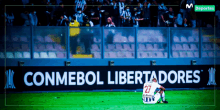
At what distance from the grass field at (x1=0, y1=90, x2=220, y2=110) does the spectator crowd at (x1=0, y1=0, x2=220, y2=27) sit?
3677 millimetres

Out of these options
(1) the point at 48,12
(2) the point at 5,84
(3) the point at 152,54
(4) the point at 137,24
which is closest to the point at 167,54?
(3) the point at 152,54

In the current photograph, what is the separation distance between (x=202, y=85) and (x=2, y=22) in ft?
32.9

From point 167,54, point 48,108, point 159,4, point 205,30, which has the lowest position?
point 48,108

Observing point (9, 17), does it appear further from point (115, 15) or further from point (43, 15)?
point (115, 15)

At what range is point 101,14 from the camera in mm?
17781

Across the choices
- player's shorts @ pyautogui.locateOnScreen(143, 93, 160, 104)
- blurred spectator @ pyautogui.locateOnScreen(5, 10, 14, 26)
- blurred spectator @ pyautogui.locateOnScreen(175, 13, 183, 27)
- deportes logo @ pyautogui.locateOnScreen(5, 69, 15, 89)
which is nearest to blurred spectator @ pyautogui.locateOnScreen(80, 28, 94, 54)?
blurred spectator @ pyautogui.locateOnScreen(5, 10, 14, 26)

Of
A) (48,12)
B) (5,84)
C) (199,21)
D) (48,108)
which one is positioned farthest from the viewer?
(199,21)

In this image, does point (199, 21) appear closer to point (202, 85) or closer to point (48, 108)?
point (202, 85)

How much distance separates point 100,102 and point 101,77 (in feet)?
12.4

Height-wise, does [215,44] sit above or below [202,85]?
above

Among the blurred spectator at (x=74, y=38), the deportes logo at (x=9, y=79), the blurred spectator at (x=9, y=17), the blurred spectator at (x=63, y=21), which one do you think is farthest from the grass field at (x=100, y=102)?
the blurred spectator at (x=9, y=17)

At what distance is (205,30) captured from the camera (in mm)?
17797

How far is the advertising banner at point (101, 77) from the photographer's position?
1620 cm

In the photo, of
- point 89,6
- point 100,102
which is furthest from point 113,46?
point 100,102
